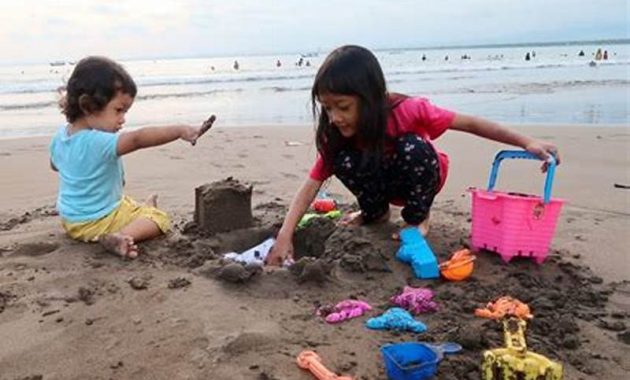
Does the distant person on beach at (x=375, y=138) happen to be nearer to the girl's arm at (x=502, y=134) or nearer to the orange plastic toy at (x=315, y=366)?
the girl's arm at (x=502, y=134)

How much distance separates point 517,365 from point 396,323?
0.65m

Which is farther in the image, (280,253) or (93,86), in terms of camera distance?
(93,86)

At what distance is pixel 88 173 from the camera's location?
3553mm

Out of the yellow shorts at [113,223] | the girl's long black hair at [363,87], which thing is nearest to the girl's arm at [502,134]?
the girl's long black hair at [363,87]

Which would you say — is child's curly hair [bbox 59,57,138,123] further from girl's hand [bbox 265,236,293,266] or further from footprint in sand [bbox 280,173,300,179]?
footprint in sand [bbox 280,173,300,179]

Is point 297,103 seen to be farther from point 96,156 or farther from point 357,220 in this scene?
point 96,156

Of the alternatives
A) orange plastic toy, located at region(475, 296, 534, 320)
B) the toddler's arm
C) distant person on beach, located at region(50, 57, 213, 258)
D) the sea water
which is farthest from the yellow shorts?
the sea water

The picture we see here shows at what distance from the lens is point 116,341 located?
2354 mm

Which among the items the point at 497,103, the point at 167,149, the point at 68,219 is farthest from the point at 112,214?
the point at 497,103

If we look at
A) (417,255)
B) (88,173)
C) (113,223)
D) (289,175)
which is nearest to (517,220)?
(417,255)

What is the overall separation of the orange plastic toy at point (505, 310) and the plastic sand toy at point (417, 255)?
383 mm

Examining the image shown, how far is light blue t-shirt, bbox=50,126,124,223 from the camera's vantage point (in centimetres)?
350

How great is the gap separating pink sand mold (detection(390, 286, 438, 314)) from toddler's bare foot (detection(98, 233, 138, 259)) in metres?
1.40

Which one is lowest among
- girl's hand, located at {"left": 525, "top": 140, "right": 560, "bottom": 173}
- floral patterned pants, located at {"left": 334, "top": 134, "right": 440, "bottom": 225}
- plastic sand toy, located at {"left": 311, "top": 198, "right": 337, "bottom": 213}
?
plastic sand toy, located at {"left": 311, "top": 198, "right": 337, "bottom": 213}
